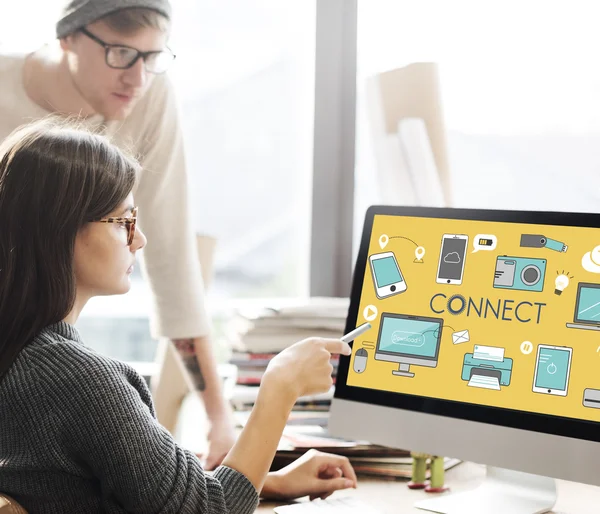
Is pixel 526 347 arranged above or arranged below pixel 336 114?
below

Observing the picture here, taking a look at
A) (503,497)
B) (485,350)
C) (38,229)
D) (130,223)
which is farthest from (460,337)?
(38,229)

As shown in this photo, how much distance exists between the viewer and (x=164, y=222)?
1705 millimetres

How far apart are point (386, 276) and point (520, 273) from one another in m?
0.23

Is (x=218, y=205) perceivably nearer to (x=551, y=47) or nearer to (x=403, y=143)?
(x=403, y=143)

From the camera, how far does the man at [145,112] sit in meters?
1.50

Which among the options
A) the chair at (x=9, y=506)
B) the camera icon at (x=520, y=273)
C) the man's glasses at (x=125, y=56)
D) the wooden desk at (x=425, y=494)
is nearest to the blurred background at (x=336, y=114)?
the man's glasses at (x=125, y=56)

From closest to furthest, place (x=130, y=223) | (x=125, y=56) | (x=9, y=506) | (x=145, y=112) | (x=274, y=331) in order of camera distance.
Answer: (x=9, y=506)
(x=130, y=223)
(x=125, y=56)
(x=145, y=112)
(x=274, y=331)

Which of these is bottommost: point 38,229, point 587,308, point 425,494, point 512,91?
point 425,494

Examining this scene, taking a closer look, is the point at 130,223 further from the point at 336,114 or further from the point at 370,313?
the point at 336,114

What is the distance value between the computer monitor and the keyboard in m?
0.10

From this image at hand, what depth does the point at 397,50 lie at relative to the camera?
2.00 meters

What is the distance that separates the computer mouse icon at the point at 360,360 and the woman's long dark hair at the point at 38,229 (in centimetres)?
49

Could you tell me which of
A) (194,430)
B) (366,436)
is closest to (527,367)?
(366,436)

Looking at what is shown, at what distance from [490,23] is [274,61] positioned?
0.62 meters
